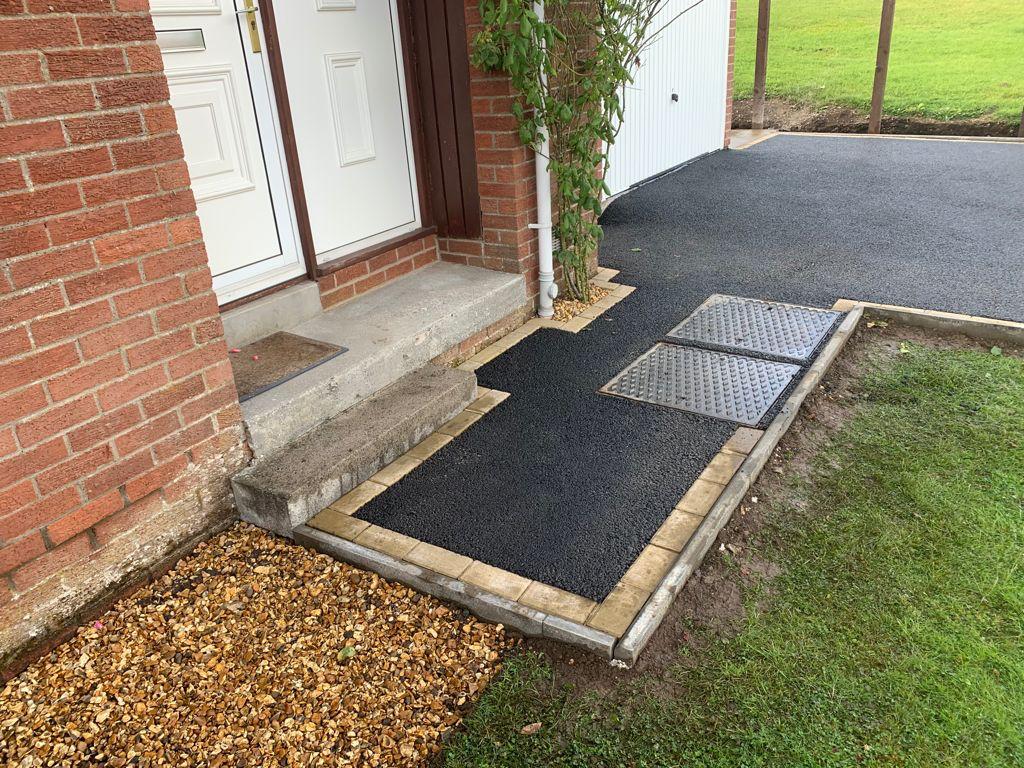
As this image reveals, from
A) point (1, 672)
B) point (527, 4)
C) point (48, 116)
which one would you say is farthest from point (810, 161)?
point (1, 672)

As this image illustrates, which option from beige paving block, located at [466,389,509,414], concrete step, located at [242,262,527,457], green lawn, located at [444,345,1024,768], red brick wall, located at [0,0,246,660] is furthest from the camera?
beige paving block, located at [466,389,509,414]

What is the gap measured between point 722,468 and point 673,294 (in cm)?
203

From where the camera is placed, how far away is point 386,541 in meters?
2.67

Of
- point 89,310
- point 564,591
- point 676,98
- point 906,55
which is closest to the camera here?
point 89,310

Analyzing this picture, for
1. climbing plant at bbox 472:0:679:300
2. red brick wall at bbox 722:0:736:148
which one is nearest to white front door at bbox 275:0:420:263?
climbing plant at bbox 472:0:679:300

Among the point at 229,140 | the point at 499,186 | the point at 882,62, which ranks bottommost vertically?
the point at 499,186

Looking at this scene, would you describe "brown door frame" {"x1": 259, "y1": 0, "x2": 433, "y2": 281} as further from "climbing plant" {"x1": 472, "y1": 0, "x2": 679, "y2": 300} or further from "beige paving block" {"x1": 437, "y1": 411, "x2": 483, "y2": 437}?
"beige paving block" {"x1": 437, "y1": 411, "x2": 483, "y2": 437}

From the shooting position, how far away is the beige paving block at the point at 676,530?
2566 mm

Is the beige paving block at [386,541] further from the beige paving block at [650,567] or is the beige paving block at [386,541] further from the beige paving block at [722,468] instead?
the beige paving block at [722,468]

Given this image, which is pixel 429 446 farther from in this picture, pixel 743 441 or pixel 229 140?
pixel 229 140

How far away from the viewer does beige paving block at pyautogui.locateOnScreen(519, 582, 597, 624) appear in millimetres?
2275

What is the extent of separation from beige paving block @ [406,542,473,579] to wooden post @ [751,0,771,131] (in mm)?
9229

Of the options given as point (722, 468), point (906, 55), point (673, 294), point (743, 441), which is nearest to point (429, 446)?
point (722, 468)

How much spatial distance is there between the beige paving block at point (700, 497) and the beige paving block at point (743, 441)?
274mm
